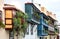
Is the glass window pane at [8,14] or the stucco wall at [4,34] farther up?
the glass window pane at [8,14]

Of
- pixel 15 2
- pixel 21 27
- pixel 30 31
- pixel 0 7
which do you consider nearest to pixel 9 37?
pixel 21 27

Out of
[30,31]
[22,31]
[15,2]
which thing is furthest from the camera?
[30,31]

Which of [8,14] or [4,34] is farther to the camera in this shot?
[8,14]

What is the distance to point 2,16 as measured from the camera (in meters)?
28.2

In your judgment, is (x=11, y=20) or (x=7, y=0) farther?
(x=7, y=0)

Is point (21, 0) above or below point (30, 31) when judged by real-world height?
above

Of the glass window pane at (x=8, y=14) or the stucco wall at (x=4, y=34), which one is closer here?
the stucco wall at (x=4, y=34)

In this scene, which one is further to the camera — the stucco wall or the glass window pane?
the glass window pane

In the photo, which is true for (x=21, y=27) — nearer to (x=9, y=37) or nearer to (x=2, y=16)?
(x=9, y=37)

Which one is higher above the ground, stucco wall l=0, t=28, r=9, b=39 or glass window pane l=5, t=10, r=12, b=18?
glass window pane l=5, t=10, r=12, b=18

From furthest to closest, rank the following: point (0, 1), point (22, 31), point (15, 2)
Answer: point (15, 2)
point (22, 31)
point (0, 1)

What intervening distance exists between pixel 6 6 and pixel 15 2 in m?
6.66

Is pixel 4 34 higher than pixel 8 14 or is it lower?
lower

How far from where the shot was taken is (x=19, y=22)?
30078 millimetres
